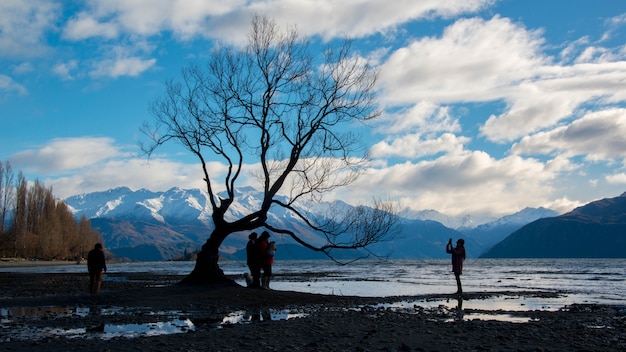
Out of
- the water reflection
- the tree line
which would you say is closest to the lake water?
the water reflection

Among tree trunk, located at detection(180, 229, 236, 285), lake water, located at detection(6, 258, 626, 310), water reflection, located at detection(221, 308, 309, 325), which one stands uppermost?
tree trunk, located at detection(180, 229, 236, 285)

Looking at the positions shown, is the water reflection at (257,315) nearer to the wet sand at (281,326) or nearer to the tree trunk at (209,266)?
the wet sand at (281,326)

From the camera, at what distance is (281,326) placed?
55.2ft

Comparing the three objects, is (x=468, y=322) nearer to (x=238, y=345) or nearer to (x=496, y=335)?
(x=496, y=335)

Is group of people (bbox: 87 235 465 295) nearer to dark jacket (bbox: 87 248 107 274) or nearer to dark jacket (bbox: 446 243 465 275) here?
dark jacket (bbox: 87 248 107 274)

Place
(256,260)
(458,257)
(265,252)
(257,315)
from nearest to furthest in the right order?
(257,315) < (265,252) < (256,260) < (458,257)

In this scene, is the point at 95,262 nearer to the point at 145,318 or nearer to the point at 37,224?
the point at 145,318

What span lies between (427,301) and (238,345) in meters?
16.7

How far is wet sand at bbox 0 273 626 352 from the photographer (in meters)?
13.5

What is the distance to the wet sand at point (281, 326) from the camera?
44.4 ft

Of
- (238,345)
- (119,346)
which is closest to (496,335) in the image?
(238,345)

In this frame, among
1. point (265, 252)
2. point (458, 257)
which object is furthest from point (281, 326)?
point (458, 257)

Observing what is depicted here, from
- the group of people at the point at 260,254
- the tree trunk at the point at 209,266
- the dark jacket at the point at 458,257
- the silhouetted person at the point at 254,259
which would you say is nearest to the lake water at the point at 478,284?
the dark jacket at the point at 458,257

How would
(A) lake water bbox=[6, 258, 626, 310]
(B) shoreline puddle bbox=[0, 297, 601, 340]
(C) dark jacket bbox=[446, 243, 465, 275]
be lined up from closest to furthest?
(B) shoreline puddle bbox=[0, 297, 601, 340] → (A) lake water bbox=[6, 258, 626, 310] → (C) dark jacket bbox=[446, 243, 465, 275]
